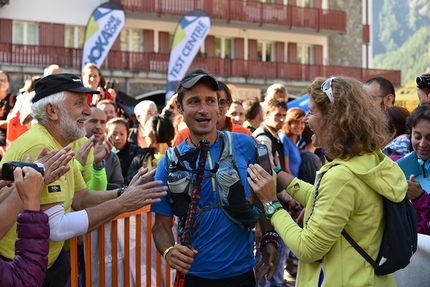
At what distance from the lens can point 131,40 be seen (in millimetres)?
29812

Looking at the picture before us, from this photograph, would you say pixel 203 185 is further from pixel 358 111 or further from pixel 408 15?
pixel 408 15

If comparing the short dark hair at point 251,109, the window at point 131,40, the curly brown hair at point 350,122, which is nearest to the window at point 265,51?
the window at point 131,40

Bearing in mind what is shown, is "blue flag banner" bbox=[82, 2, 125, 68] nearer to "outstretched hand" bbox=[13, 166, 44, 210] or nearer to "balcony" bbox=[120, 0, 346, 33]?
"balcony" bbox=[120, 0, 346, 33]

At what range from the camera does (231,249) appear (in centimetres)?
381

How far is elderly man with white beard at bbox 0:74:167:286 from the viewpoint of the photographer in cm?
385

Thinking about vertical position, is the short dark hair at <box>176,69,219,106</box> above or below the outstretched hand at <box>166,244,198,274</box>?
above

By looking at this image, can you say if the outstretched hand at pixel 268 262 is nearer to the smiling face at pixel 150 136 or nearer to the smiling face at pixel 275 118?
the smiling face at pixel 150 136

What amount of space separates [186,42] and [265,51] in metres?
11.8

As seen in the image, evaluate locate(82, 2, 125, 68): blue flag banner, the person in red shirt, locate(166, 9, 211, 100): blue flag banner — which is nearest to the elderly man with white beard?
the person in red shirt

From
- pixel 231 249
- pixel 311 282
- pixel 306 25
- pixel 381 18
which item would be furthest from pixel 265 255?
pixel 381 18

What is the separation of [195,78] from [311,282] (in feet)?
4.50

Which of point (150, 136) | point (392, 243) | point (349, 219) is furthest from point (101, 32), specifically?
point (392, 243)

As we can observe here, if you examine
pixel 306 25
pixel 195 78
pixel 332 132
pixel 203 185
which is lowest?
pixel 203 185

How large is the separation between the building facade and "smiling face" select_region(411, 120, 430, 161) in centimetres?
2338
